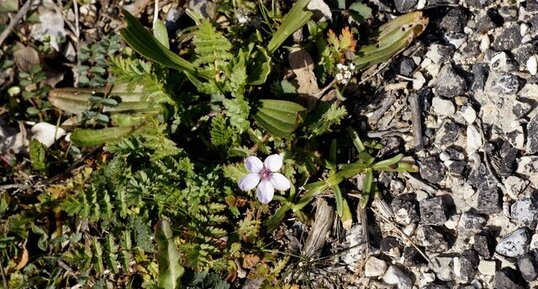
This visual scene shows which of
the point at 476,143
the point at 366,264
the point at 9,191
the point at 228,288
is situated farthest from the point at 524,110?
the point at 9,191

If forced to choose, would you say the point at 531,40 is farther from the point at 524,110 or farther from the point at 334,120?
the point at 334,120

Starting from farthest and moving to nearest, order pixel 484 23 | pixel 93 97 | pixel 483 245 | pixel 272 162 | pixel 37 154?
1. pixel 93 97
2. pixel 37 154
3. pixel 484 23
4. pixel 272 162
5. pixel 483 245

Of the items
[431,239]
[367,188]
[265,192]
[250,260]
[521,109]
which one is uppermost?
[521,109]

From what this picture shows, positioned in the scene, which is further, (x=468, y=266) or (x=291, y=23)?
(x=291, y=23)

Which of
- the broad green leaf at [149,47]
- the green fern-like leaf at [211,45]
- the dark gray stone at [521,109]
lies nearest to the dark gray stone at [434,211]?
the dark gray stone at [521,109]

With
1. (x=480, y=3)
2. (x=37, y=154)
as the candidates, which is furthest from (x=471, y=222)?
(x=37, y=154)

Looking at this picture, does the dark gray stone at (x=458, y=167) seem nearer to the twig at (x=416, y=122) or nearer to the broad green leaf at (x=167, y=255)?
the twig at (x=416, y=122)

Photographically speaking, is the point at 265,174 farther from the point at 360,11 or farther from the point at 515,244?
the point at 515,244
